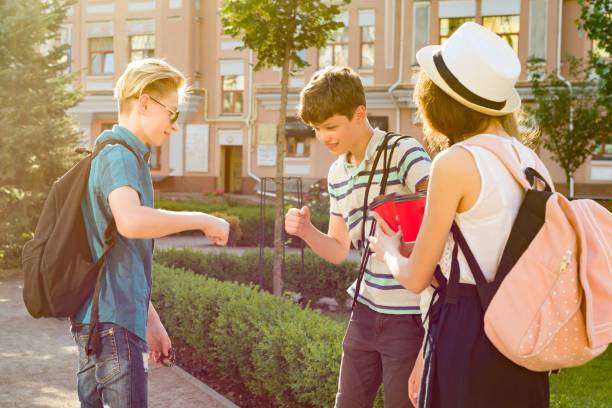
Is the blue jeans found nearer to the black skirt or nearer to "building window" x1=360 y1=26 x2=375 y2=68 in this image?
the black skirt

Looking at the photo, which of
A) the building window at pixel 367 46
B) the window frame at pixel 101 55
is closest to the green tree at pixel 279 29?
the building window at pixel 367 46

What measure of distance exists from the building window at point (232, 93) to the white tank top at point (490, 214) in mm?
33735

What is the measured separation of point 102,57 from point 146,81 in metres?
36.2

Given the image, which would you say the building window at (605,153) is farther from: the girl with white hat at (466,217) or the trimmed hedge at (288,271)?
the girl with white hat at (466,217)

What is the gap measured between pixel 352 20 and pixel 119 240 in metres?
31.8

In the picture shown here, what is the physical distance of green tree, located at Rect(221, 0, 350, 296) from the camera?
8.66m

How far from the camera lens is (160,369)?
21.2 feet

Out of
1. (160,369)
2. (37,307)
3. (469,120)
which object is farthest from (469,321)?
(160,369)

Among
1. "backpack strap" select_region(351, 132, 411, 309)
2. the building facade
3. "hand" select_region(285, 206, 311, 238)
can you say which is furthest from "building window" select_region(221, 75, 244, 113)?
"backpack strap" select_region(351, 132, 411, 309)

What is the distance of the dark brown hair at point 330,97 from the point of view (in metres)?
3.07

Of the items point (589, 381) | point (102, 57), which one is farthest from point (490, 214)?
point (102, 57)

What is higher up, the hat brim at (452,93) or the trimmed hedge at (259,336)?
the hat brim at (452,93)

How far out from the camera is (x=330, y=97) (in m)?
3.06

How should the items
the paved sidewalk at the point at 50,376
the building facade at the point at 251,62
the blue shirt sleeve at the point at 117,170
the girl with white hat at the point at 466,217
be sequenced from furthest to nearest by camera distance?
the building facade at the point at 251,62, the paved sidewalk at the point at 50,376, the blue shirt sleeve at the point at 117,170, the girl with white hat at the point at 466,217
